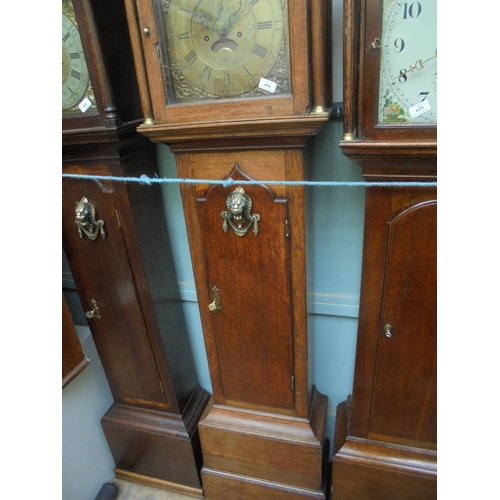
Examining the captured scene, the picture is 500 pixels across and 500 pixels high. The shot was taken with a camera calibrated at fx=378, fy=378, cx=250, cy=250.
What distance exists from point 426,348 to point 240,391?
0.51 metres

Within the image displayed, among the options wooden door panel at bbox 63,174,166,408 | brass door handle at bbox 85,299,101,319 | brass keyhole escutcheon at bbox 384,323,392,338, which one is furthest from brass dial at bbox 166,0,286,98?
brass door handle at bbox 85,299,101,319

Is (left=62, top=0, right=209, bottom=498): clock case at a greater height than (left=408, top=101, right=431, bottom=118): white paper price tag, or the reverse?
(left=408, top=101, right=431, bottom=118): white paper price tag

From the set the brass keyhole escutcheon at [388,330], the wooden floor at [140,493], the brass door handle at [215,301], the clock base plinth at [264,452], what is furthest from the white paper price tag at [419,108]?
the wooden floor at [140,493]

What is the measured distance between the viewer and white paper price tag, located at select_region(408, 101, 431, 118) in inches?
25.4

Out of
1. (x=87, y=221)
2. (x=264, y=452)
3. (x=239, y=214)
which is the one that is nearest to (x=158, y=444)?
(x=264, y=452)

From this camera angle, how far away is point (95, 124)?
88 centimetres

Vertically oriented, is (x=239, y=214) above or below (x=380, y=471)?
above

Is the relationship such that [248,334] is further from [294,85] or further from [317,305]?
[294,85]

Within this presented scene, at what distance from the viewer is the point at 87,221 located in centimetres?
99

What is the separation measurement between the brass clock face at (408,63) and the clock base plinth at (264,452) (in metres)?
0.82

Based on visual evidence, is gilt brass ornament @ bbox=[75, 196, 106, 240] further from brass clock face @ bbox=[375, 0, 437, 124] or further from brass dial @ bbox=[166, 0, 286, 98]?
brass clock face @ bbox=[375, 0, 437, 124]

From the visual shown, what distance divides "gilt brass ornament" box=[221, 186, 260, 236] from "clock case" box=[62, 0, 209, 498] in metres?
0.28

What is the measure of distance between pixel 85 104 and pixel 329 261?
741 millimetres

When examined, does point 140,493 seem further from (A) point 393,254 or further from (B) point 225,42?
(B) point 225,42
